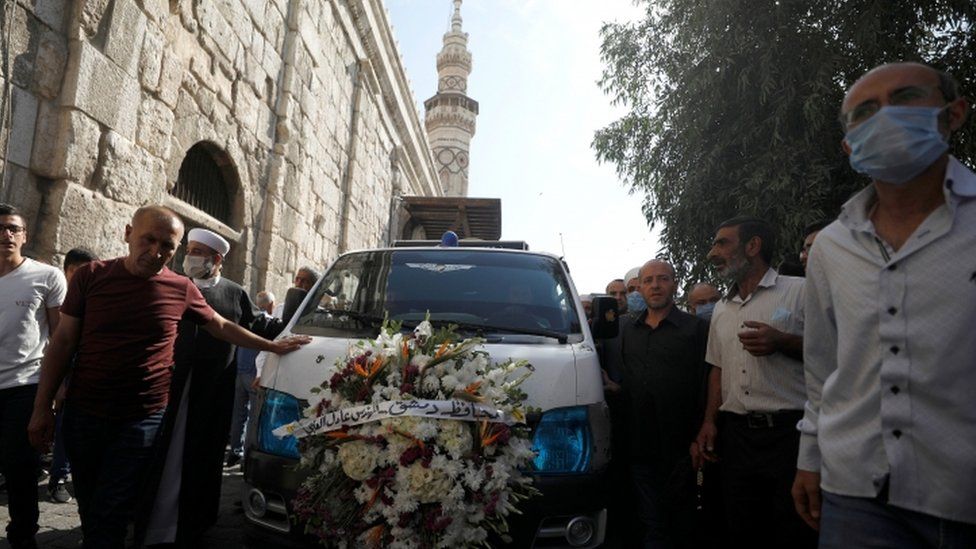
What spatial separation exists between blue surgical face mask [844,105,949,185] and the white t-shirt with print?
4.09 m

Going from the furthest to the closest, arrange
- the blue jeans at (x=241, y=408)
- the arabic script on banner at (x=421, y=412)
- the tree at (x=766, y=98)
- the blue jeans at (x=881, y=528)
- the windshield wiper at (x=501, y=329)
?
the tree at (x=766, y=98) < the blue jeans at (x=241, y=408) < the windshield wiper at (x=501, y=329) < the arabic script on banner at (x=421, y=412) < the blue jeans at (x=881, y=528)

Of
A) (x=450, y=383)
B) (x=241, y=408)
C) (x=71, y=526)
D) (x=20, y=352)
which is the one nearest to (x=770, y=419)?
(x=450, y=383)

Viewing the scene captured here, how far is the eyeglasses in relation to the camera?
1656 mm

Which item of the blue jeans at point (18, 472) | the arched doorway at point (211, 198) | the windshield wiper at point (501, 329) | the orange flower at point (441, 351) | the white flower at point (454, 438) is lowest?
the blue jeans at point (18, 472)

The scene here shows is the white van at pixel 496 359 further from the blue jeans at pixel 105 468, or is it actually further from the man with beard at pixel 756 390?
the man with beard at pixel 756 390

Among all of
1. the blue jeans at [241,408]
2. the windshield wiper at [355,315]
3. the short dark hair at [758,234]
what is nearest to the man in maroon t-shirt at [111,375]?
the windshield wiper at [355,315]

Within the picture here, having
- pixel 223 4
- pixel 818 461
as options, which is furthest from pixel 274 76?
pixel 818 461

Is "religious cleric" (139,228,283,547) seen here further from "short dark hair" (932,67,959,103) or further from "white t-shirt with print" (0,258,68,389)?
"short dark hair" (932,67,959,103)

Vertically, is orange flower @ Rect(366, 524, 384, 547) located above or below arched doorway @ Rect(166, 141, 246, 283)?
below

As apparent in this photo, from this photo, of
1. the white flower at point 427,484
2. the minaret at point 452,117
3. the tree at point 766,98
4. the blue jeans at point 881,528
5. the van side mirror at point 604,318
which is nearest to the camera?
the blue jeans at point 881,528

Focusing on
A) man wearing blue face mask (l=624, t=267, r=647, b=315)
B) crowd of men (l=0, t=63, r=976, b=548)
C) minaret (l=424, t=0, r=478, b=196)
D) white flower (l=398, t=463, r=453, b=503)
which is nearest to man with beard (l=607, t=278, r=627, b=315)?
man wearing blue face mask (l=624, t=267, r=647, b=315)

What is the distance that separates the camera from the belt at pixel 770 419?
282 cm

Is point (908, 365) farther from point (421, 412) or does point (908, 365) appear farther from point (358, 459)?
point (358, 459)

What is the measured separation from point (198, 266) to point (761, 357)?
330cm
